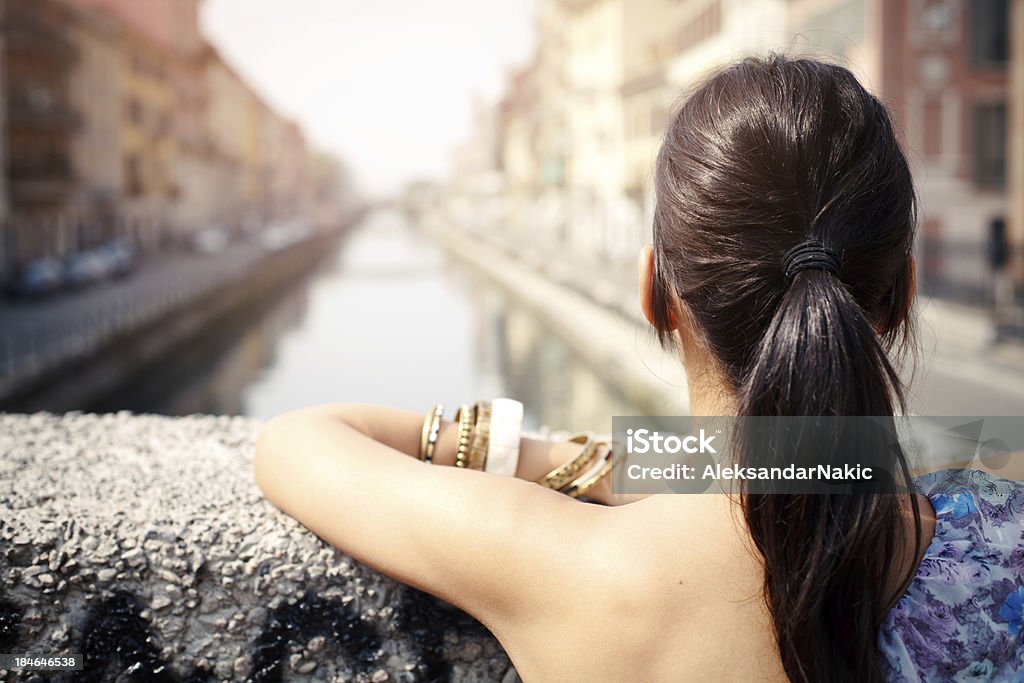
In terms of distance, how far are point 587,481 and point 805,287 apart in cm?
43

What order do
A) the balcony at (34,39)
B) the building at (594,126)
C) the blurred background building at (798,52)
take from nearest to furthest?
the blurred background building at (798,52) → the balcony at (34,39) → the building at (594,126)

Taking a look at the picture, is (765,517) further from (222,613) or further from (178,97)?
(178,97)

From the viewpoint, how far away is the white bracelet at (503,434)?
1.17 meters

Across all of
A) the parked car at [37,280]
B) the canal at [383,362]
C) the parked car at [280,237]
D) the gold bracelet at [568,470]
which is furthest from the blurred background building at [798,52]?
the parked car at [37,280]

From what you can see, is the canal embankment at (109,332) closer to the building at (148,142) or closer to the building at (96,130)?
the building at (96,130)

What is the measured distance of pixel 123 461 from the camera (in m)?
1.42

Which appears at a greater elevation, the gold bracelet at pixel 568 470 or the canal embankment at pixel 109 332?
the gold bracelet at pixel 568 470

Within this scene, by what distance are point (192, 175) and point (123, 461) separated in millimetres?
52889

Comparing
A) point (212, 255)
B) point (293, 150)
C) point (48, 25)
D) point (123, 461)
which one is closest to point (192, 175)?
point (212, 255)

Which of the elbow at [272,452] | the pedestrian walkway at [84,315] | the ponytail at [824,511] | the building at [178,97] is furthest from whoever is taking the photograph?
the building at [178,97]

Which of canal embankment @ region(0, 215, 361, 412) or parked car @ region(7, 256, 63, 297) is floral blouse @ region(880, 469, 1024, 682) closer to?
canal embankment @ region(0, 215, 361, 412)

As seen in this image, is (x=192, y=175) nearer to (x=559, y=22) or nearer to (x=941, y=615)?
(x=559, y=22)

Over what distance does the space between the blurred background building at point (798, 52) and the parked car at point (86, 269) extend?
1404 cm

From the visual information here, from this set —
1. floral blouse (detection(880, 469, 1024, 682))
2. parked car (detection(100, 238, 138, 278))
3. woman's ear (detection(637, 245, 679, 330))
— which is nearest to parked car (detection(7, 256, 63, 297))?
parked car (detection(100, 238, 138, 278))
